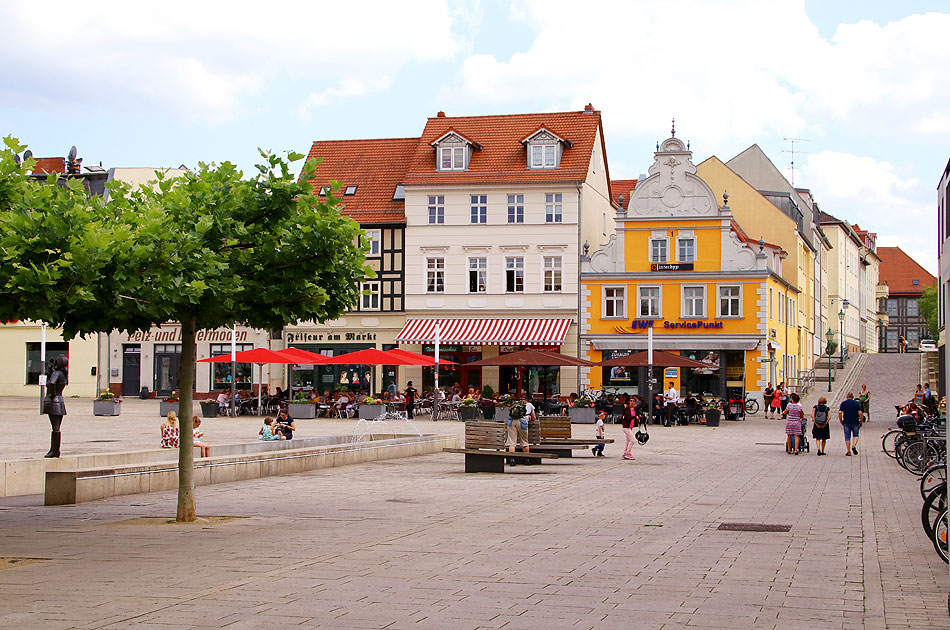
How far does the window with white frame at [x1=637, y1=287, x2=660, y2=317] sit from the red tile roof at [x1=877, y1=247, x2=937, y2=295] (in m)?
89.4

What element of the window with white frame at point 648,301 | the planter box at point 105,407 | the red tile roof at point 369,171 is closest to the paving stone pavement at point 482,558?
the planter box at point 105,407

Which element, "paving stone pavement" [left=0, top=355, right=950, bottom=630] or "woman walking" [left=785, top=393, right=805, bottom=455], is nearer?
"paving stone pavement" [left=0, top=355, right=950, bottom=630]

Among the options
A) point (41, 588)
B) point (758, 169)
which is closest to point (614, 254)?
point (758, 169)

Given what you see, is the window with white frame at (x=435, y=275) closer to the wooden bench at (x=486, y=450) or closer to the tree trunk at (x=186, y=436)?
the wooden bench at (x=486, y=450)

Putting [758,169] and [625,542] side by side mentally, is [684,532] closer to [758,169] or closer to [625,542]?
[625,542]

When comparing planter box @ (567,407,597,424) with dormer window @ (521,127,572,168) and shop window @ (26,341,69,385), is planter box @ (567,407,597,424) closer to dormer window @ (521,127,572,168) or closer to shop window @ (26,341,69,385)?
dormer window @ (521,127,572,168)

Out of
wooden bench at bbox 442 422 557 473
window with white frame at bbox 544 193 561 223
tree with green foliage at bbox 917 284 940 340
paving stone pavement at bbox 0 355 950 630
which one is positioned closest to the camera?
paving stone pavement at bbox 0 355 950 630

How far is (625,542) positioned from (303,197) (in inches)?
204

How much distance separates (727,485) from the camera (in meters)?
19.6

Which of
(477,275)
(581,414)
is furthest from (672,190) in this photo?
(581,414)

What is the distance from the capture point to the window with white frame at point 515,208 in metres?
55.4

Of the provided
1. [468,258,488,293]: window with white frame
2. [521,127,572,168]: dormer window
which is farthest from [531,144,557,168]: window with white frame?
[468,258,488,293]: window with white frame

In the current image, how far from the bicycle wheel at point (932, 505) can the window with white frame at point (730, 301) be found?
41170 millimetres

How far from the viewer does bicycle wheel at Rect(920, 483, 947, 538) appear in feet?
37.2
